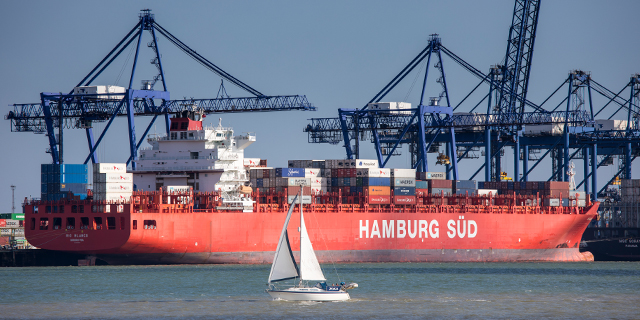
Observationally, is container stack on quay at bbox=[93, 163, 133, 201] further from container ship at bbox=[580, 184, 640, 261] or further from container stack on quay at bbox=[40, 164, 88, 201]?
container ship at bbox=[580, 184, 640, 261]

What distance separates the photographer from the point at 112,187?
191 feet

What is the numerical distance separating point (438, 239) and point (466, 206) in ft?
14.0

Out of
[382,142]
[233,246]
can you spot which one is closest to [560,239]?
[382,142]

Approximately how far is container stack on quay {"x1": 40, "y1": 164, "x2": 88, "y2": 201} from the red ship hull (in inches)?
55.9

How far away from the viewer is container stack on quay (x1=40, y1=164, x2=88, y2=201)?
6072cm

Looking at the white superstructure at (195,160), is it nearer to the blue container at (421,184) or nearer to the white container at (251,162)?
the white container at (251,162)

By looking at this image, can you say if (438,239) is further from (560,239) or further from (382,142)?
(382,142)

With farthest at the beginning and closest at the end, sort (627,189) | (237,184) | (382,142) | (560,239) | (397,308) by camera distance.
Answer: (382,142)
(627,189)
(560,239)
(237,184)
(397,308)

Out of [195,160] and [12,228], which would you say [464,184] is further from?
[12,228]

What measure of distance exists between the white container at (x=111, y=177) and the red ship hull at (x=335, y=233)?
6.59ft

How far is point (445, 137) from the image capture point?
88.6 meters

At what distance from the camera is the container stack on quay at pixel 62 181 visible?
6072 centimetres

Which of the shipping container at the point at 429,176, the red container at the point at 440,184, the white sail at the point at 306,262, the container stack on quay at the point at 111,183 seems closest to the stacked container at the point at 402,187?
the red container at the point at 440,184

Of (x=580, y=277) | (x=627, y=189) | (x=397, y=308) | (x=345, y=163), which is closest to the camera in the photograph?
(x=397, y=308)
